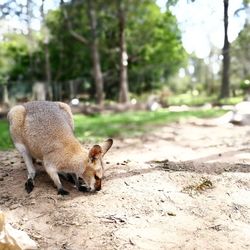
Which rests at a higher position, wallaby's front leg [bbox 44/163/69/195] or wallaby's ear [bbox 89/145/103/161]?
wallaby's ear [bbox 89/145/103/161]

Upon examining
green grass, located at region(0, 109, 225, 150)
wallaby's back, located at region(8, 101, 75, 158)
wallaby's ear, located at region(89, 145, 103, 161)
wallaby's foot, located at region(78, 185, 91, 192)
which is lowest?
green grass, located at region(0, 109, 225, 150)

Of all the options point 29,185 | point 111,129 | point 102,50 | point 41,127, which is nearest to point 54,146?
point 41,127

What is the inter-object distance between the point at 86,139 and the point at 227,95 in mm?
16718

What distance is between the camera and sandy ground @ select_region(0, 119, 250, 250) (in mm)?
3879

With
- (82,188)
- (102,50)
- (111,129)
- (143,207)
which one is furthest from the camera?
(102,50)

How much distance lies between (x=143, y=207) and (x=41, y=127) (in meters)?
1.66

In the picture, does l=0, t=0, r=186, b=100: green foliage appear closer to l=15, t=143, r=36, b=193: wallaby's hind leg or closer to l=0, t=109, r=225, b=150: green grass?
l=0, t=109, r=225, b=150: green grass

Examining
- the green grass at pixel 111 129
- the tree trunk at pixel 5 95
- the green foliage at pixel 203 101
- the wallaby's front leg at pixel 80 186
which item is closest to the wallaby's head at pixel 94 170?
the wallaby's front leg at pixel 80 186

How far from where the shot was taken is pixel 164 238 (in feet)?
12.7

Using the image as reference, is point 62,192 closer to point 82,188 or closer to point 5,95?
point 82,188

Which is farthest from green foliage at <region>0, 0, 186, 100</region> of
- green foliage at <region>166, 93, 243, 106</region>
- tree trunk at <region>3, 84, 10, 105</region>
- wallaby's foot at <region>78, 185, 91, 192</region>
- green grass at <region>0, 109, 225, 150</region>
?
wallaby's foot at <region>78, 185, 91, 192</region>

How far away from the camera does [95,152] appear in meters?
4.57

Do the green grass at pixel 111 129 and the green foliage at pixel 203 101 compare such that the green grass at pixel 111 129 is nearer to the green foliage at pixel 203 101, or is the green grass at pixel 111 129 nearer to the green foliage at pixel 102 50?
the green foliage at pixel 203 101

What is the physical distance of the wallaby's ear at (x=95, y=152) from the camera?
455 centimetres
